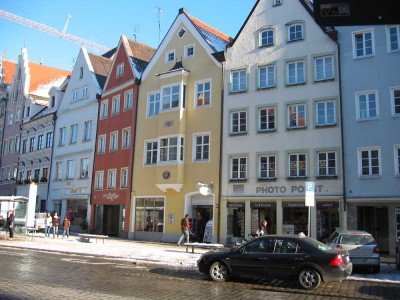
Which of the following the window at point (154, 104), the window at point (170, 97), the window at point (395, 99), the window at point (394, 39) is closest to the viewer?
the window at point (395, 99)

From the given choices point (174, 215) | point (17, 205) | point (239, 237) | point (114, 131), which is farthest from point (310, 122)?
point (17, 205)

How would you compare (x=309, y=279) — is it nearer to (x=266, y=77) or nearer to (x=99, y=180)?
(x=266, y=77)

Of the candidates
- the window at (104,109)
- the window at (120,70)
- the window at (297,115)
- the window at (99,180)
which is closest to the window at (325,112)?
the window at (297,115)

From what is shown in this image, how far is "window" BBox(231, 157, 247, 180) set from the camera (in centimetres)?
2862

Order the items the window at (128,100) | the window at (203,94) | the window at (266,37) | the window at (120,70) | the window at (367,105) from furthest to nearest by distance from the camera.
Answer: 1. the window at (120,70)
2. the window at (128,100)
3. the window at (203,94)
4. the window at (266,37)
5. the window at (367,105)

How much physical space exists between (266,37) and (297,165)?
29.2 feet

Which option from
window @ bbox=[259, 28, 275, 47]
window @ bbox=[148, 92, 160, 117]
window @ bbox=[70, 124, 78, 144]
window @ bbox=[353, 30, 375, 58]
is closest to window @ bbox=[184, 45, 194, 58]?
window @ bbox=[148, 92, 160, 117]

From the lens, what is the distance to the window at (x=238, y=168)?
28.6 meters

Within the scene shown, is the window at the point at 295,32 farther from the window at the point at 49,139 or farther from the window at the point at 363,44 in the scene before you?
the window at the point at 49,139

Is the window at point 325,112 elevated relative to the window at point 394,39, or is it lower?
lower

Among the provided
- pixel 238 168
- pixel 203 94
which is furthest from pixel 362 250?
pixel 203 94

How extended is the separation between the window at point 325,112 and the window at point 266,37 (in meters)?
5.48

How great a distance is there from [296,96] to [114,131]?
662 inches

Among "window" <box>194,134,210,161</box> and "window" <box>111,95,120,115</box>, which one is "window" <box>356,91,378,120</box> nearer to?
"window" <box>194,134,210,161</box>
